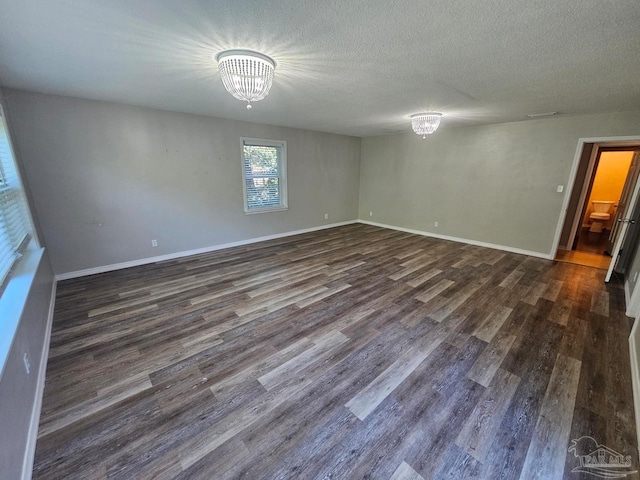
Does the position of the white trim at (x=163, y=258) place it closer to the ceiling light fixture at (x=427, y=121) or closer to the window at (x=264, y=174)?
the window at (x=264, y=174)

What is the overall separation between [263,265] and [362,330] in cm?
212

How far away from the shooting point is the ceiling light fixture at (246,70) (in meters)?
1.96

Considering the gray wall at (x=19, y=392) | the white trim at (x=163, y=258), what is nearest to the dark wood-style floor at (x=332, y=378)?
the gray wall at (x=19, y=392)

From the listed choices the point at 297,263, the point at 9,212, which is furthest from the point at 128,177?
the point at 297,263

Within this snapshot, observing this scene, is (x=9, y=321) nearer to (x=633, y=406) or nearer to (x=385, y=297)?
(x=385, y=297)

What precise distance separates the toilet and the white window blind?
9.76 metres

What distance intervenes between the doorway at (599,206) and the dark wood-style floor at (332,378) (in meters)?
1.14

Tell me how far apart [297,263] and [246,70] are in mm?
2734

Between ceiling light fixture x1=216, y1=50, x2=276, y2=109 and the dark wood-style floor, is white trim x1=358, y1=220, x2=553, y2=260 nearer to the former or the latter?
the dark wood-style floor

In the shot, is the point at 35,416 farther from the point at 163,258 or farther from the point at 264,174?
the point at 264,174

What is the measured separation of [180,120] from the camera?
13.1 feet

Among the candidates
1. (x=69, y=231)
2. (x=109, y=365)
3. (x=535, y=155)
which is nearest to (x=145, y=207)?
(x=69, y=231)
